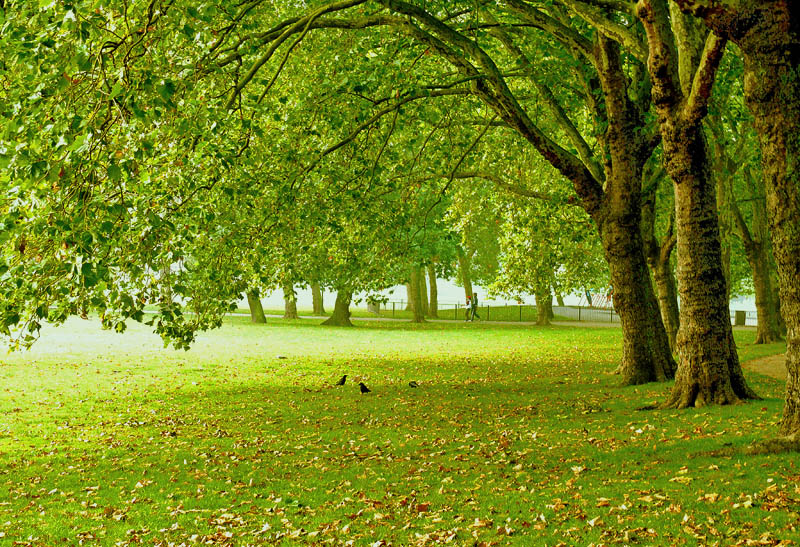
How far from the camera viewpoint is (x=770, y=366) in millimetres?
20734

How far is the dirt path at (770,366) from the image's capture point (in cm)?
1912

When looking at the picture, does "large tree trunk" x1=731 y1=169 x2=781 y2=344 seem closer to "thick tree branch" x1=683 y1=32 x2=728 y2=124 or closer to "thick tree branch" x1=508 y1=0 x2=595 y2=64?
"thick tree branch" x1=508 y1=0 x2=595 y2=64

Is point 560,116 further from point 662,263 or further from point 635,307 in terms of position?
point 662,263

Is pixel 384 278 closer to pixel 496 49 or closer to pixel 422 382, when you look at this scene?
pixel 422 382

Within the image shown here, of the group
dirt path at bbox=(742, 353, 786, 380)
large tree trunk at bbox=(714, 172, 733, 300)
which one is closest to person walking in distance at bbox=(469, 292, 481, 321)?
large tree trunk at bbox=(714, 172, 733, 300)

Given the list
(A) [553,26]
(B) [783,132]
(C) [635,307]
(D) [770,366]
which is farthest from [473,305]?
(B) [783,132]

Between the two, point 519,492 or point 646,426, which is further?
point 646,426

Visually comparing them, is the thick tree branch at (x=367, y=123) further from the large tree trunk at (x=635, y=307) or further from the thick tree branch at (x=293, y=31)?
the large tree trunk at (x=635, y=307)

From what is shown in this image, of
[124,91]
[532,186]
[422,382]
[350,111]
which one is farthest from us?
[532,186]

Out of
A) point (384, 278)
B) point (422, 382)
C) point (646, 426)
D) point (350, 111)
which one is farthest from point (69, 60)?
point (422, 382)

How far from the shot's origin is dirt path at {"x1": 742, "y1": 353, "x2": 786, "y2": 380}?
1912 cm

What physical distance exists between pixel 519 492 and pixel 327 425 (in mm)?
6629

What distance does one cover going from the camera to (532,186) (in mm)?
25031

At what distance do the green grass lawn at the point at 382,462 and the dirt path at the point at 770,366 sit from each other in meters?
0.83
